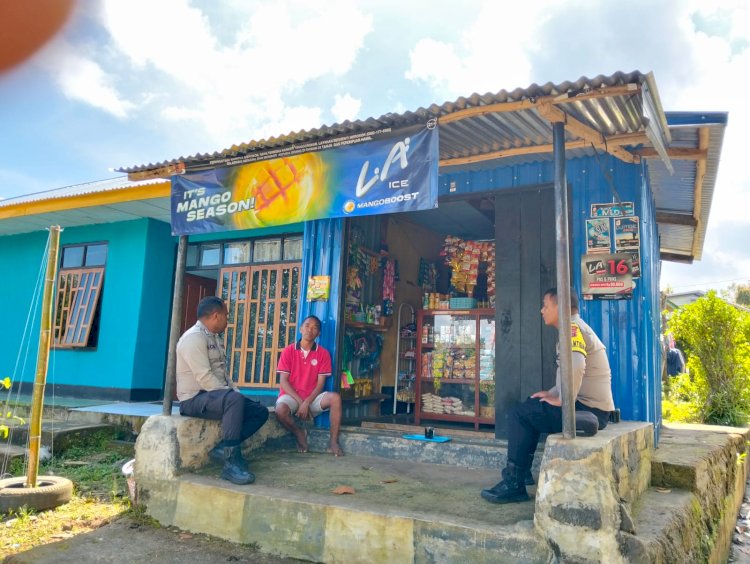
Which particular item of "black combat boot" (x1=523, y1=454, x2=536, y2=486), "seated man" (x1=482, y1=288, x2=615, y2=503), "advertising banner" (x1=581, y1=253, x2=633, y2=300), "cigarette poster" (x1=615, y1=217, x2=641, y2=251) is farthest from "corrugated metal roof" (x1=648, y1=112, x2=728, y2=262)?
"black combat boot" (x1=523, y1=454, x2=536, y2=486)

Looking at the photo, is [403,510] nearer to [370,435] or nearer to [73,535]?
[370,435]

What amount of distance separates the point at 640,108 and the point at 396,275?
4411 mm

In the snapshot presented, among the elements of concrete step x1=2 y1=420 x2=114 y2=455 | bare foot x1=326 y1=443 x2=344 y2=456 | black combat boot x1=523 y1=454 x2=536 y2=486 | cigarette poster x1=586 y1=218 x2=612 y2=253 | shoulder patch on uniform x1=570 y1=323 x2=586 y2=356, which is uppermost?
cigarette poster x1=586 y1=218 x2=612 y2=253

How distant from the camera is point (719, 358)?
30.7ft

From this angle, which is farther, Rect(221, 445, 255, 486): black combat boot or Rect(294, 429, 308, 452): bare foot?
Rect(294, 429, 308, 452): bare foot

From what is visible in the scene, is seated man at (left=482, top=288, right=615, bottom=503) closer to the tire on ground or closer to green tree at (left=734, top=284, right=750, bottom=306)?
the tire on ground

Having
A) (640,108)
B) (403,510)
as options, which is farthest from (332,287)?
(640,108)

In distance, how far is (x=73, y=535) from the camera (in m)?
4.11

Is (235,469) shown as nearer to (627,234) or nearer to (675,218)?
(627,234)

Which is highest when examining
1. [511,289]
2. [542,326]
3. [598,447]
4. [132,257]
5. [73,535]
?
[132,257]

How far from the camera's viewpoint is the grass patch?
416cm

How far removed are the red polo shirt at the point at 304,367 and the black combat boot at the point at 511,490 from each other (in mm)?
2454

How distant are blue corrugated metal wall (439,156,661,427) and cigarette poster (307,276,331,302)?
7.67 ft

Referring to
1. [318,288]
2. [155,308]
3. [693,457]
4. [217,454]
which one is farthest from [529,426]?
[155,308]
